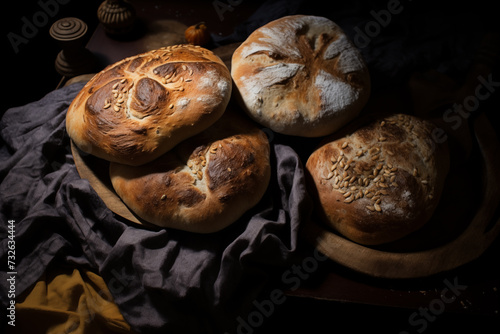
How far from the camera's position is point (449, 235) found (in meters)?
1.70

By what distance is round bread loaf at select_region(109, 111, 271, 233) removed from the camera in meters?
1.54

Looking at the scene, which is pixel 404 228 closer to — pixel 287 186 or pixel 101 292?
pixel 287 186

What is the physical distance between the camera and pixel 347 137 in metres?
1.76

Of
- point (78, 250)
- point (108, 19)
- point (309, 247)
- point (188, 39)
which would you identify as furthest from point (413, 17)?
point (78, 250)

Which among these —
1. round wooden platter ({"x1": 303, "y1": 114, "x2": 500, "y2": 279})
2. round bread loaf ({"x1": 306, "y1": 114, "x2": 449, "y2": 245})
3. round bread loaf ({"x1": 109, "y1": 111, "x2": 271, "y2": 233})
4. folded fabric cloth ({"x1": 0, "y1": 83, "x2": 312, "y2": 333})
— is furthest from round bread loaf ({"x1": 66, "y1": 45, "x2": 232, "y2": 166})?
round wooden platter ({"x1": 303, "y1": 114, "x2": 500, "y2": 279})

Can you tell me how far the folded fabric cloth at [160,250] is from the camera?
155cm

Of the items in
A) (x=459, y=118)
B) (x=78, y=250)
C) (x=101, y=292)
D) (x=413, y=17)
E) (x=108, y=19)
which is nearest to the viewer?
(x=101, y=292)

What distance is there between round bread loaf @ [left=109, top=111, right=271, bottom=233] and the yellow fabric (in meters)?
0.42

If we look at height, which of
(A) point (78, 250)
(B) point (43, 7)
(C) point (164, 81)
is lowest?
(A) point (78, 250)

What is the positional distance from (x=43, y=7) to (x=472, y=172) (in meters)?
3.01

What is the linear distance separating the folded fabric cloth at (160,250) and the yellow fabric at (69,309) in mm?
59

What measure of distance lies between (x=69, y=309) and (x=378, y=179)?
1.41 metres

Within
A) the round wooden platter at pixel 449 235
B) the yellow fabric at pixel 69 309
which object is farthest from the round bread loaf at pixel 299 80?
the yellow fabric at pixel 69 309

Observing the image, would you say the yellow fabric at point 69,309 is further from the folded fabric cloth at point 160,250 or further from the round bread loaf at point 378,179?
the round bread loaf at point 378,179
